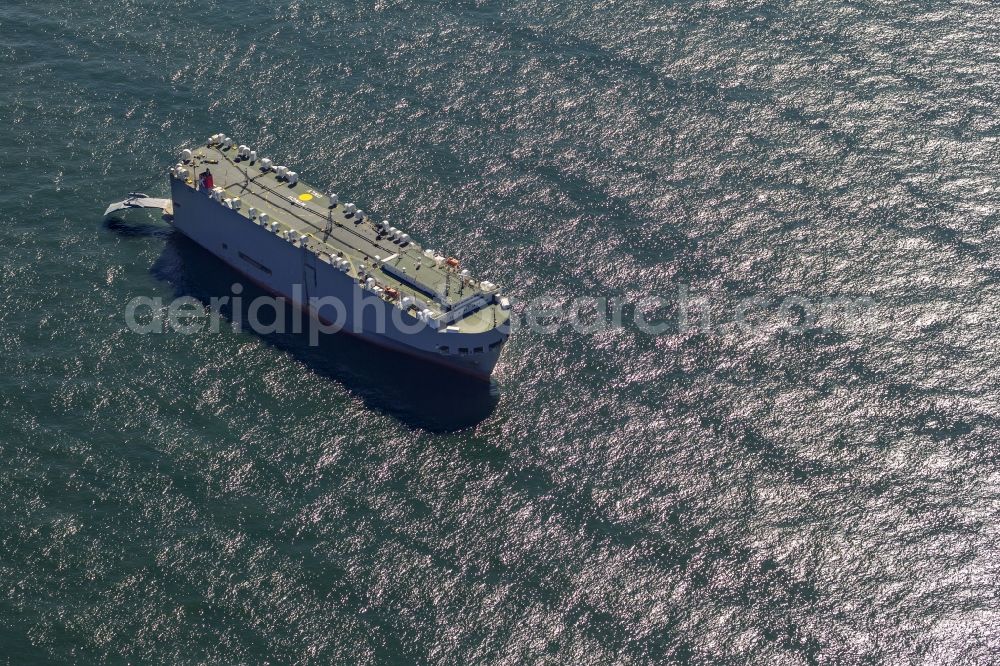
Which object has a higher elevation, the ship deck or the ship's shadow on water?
the ship deck

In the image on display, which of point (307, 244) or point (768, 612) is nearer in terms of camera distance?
point (768, 612)

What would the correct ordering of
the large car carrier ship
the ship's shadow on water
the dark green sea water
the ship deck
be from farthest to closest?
1. the ship deck
2. the large car carrier ship
3. the ship's shadow on water
4. the dark green sea water

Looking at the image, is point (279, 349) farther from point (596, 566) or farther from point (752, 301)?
point (752, 301)

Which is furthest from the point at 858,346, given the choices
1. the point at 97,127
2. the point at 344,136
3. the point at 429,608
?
the point at 97,127

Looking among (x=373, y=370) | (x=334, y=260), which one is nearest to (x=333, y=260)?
(x=334, y=260)

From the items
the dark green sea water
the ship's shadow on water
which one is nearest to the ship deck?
A: the ship's shadow on water

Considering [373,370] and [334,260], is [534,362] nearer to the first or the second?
[373,370]

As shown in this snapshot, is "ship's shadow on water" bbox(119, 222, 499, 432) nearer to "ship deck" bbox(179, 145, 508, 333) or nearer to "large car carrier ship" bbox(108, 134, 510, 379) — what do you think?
"large car carrier ship" bbox(108, 134, 510, 379)
